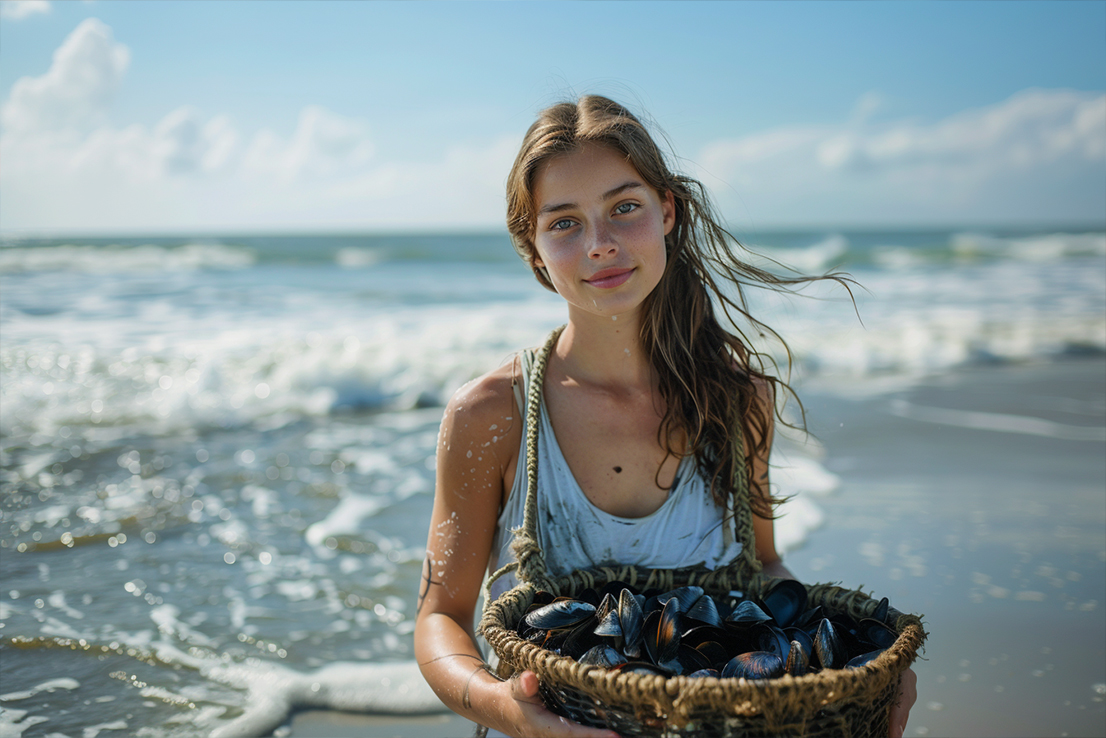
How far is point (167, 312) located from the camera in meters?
14.2

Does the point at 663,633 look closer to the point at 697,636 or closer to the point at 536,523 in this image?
the point at 697,636

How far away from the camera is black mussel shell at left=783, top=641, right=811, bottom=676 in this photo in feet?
5.77

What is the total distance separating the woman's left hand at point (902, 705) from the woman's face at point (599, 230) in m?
1.33

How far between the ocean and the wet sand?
0.09 metres

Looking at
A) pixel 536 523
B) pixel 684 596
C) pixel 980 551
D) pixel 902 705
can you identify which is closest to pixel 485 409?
pixel 536 523

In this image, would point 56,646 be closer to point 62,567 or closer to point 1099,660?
point 62,567

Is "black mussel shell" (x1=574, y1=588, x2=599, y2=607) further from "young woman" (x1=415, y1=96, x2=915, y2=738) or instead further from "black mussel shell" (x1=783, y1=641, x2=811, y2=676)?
"black mussel shell" (x1=783, y1=641, x2=811, y2=676)

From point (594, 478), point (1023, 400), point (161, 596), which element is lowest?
point (161, 596)

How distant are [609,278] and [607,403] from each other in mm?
537

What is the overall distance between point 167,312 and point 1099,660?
1470cm

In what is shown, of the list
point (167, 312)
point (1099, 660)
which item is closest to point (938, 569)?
point (1099, 660)

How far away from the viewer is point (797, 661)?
1.77 metres

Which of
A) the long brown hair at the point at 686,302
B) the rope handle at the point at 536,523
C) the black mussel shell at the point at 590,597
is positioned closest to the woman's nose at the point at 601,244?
the long brown hair at the point at 686,302

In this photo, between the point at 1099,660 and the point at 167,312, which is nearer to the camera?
the point at 1099,660
